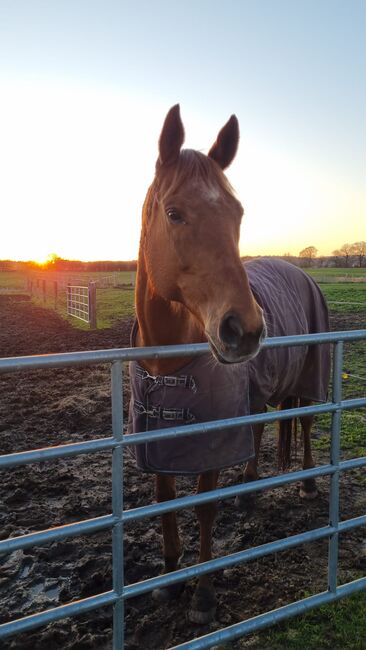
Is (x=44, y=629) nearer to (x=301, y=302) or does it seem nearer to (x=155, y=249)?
(x=155, y=249)

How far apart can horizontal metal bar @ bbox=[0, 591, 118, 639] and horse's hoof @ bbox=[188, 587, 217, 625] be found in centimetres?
79

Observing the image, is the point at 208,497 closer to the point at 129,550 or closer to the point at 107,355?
the point at 107,355

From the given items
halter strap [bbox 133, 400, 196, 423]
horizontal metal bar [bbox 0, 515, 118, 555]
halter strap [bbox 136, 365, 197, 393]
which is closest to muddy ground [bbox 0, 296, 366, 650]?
horizontal metal bar [bbox 0, 515, 118, 555]

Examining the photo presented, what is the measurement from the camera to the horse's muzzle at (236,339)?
1661 millimetres

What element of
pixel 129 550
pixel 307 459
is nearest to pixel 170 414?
pixel 129 550

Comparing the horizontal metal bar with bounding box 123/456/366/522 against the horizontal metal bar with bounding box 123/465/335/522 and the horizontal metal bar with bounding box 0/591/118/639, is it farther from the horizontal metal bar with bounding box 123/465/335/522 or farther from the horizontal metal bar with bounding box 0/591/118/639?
the horizontal metal bar with bounding box 0/591/118/639

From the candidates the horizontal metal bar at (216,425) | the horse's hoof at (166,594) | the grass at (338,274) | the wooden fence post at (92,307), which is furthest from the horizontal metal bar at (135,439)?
the grass at (338,274)

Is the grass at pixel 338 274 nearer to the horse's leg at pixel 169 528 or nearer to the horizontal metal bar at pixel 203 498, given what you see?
the horse's leg at pixel 169 528

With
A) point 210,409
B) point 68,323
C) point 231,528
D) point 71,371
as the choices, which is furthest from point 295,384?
point 68,323

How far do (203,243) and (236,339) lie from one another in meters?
0.43

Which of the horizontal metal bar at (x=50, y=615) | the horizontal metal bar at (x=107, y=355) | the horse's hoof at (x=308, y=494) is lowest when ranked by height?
the horse's hoof at (x=308, y=494)

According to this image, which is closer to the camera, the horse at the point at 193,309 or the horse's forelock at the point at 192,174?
the horse at the point at 193,309

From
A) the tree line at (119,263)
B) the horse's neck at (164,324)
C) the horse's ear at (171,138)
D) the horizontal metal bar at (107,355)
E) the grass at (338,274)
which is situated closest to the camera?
the horizontal metal bar at (107,355)

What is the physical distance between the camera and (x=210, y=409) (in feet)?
7.52
